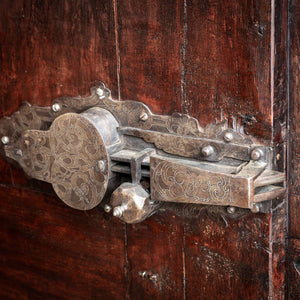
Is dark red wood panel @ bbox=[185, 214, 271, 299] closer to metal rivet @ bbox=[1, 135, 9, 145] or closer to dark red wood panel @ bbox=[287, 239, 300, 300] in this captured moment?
dark red wood panel @ bbox=[287, 239, 300, 300]

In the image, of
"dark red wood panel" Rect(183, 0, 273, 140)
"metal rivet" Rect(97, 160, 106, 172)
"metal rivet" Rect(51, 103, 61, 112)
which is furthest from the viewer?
"metal rivet" Rect(51, 103, 61, 112)

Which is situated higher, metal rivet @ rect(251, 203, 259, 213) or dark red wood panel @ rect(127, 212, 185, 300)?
metal rivet @ rect(251, 203, 259, 213)

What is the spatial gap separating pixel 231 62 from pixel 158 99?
0.15m

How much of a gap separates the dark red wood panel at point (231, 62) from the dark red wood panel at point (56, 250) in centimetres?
33

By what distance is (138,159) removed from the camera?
800 millimetres

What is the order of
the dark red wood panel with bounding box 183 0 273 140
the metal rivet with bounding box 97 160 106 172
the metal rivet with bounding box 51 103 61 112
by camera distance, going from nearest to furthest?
the dark red wood panel with bounding box 183 0 273 140, the metal rivet with bounding box 97 160 106 172, the metal rivet with bounding box 51 103 61 112

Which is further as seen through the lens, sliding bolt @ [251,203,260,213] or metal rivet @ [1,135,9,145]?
metal rivet @ [1,135,9,145]

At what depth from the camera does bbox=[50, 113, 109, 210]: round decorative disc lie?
84cm

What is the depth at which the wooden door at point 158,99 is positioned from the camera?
28.6 inches

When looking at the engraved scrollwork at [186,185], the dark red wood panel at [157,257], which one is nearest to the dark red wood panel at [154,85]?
the dark red wood panel at [157,257]

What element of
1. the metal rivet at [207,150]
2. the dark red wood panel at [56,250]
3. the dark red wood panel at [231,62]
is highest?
the dark red wood panel at [231,62]

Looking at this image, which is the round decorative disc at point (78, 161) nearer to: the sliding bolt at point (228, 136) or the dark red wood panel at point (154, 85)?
the dark red wood panel at point (154, 85)

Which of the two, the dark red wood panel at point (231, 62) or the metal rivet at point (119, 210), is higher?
the dark red wood panel at point (231, 62)

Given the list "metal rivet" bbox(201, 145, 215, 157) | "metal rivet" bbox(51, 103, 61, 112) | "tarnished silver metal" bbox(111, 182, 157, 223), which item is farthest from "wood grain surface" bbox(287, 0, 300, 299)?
"metal rivet" bbox(51, 103, 61, 112)
